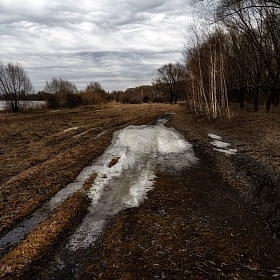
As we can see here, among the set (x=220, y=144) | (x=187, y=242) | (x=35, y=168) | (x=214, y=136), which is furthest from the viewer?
(x=214, y=136)

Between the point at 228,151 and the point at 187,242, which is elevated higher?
the point at 228,151

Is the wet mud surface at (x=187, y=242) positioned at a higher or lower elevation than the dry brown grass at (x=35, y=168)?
lower

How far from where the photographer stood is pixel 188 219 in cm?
595

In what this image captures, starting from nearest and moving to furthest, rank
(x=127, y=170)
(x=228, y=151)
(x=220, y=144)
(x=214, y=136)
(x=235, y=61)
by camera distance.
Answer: (x=127, y=170) < (x=228, y=151) < (x=220, y=144) < (x=214, y=136) < (x=235, y=61)

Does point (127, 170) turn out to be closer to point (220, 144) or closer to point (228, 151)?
point (228, 151)

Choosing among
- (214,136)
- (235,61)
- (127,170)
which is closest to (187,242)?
(127,170)

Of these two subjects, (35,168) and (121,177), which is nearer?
(121,177)

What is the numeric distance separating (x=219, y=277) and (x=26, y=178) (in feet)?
21.5

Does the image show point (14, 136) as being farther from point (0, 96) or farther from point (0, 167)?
point (0, 96)

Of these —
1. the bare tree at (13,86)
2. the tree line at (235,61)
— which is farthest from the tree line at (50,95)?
the tree line at (235,61)

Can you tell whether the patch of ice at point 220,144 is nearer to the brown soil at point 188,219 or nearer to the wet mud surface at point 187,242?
the brown soil at point 188,219

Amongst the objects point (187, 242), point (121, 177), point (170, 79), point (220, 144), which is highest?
point (170, 79)

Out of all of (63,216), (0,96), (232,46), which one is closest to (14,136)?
(63,216)

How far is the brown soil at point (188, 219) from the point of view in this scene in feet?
14.3
